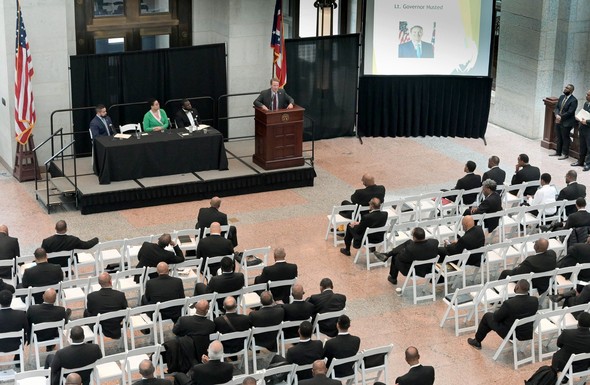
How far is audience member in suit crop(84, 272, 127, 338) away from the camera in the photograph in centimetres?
1502

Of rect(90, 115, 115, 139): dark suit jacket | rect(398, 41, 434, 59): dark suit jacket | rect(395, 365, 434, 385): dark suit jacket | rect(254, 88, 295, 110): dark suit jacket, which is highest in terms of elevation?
rect(398, 41, 434, 59): dark suit jacket

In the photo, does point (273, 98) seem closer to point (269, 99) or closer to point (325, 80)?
point (269, 99)

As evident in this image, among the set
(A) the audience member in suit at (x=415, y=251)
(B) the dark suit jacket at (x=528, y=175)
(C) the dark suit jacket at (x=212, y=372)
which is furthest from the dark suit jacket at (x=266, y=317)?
(B) the dark suit jacket at (x=528, y=175)

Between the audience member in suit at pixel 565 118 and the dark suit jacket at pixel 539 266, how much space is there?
8498mm

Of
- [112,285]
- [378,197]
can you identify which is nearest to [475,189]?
[378,197]

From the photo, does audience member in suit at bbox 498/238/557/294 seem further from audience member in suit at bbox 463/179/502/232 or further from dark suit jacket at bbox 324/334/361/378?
dark suit jacket at bbox 324/334/361/378

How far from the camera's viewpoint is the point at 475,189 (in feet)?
67.3

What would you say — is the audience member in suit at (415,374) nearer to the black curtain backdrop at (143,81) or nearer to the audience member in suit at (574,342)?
the audience member in suit at (574,342)

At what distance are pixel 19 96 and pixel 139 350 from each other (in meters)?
9.55

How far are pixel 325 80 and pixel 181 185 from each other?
18.9ft

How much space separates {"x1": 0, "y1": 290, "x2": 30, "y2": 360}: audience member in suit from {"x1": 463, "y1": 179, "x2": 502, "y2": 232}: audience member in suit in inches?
337

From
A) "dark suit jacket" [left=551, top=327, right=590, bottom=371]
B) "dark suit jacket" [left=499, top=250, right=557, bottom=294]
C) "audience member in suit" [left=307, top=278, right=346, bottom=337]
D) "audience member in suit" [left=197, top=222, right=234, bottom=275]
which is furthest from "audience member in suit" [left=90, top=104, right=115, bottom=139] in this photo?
"dark suit jacket" [left=551, top=327, right=590, bottom=371]

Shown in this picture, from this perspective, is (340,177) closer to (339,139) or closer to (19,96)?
(339,139)

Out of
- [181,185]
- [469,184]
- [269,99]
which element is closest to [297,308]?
[469,184]
